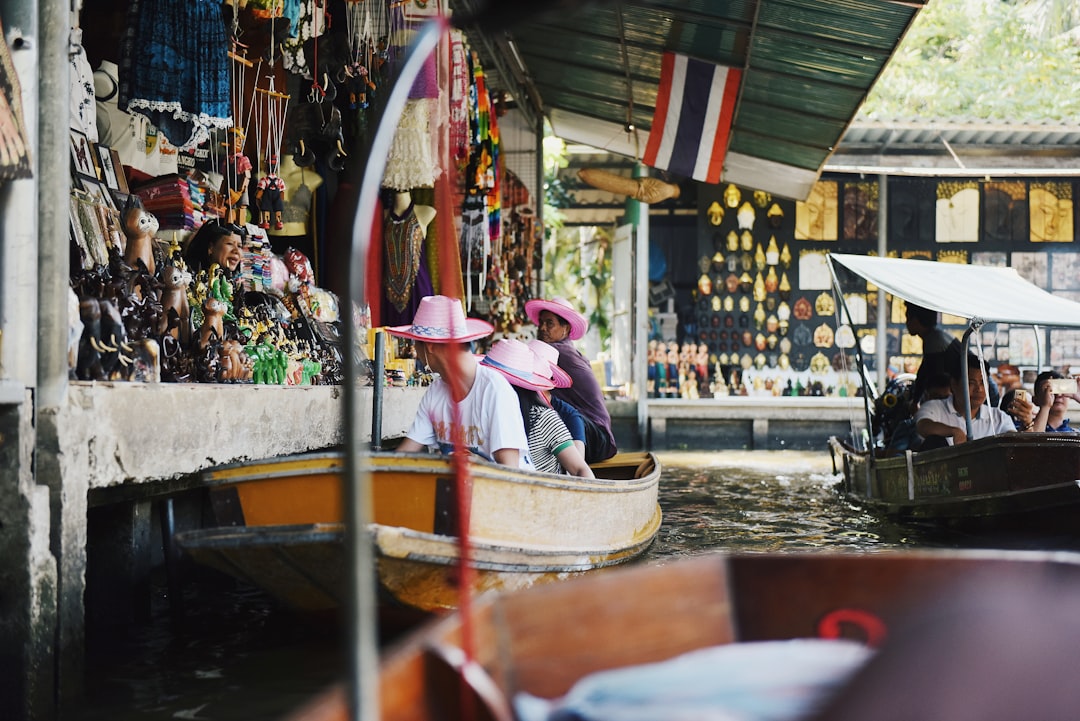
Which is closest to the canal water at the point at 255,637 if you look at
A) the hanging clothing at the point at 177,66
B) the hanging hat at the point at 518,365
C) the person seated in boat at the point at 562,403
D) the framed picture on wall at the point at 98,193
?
the person seated in boat at the point at 562,403

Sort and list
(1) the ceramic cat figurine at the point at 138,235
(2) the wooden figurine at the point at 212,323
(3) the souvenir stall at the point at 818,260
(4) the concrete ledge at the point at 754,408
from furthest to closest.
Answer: (3) the souvenir stall at the point at 818,260 → (4) the concrete ledge at the point at 754,408 → (2) the wooden figurine at the point at 212,323 → (1) the ceramic cat figurine at the point at 138,235

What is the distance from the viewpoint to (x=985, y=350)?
15.9 metres

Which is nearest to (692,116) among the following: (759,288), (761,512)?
(761,512)

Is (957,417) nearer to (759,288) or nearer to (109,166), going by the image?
(109,166)

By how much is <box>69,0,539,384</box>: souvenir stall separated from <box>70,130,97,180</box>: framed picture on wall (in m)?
0.01

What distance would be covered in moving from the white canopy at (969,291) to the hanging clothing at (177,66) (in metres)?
4.91

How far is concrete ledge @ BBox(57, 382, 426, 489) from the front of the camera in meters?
3.89

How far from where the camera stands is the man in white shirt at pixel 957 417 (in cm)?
789

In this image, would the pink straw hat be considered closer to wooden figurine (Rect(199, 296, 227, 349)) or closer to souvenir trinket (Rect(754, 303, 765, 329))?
wooden figurine (Rect(199, 296, 227, 349))

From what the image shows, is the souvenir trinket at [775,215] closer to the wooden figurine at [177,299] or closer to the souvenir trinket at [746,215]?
the souvenir trinket at [746,215]

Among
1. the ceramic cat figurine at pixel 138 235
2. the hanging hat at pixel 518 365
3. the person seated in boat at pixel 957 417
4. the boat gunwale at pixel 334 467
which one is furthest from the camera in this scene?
the person seated in boat at pixel 957 417

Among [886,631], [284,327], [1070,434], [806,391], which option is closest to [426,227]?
[284,327]

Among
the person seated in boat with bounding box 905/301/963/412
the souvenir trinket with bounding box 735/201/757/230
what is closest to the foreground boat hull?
the person seated in boat with bounding box 905/301/963/412

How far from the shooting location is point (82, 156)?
5621 millimetres
